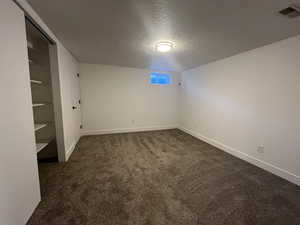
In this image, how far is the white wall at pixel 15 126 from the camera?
1.10 meters

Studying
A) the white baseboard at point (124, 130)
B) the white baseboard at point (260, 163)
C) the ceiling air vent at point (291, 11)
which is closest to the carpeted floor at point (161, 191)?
the white baseboard at point (260, 163)

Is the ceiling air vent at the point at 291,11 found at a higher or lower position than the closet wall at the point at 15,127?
higher

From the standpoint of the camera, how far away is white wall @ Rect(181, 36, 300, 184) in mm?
2051

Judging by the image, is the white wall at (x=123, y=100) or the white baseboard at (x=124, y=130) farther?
the white baseboard at (x=124, y=130)

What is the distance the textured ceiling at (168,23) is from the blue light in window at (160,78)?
2.18 metres

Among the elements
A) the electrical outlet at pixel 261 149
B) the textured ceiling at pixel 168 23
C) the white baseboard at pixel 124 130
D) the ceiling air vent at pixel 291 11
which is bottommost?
the white baseboard at pixel 124 130

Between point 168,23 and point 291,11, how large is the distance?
1.33 m

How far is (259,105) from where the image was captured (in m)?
2.46

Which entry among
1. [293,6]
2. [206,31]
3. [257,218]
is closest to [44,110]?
Result: [206,31]

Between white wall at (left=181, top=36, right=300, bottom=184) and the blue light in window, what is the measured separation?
152cm

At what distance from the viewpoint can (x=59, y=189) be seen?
71.8 inches

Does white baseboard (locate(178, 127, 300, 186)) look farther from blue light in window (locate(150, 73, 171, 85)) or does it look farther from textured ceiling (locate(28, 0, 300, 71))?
blue light in window (locate(150, 73, 171, 85))

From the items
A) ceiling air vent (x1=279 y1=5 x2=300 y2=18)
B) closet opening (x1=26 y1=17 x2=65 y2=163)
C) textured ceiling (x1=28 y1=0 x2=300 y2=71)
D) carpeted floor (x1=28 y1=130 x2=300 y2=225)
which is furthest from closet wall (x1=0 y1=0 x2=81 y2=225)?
ceiling air vent (x1=279 y1=5 x2=300 y2=18)

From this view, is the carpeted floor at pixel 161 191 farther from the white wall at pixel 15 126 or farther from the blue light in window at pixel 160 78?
the blue light in window at pixel 160 78
